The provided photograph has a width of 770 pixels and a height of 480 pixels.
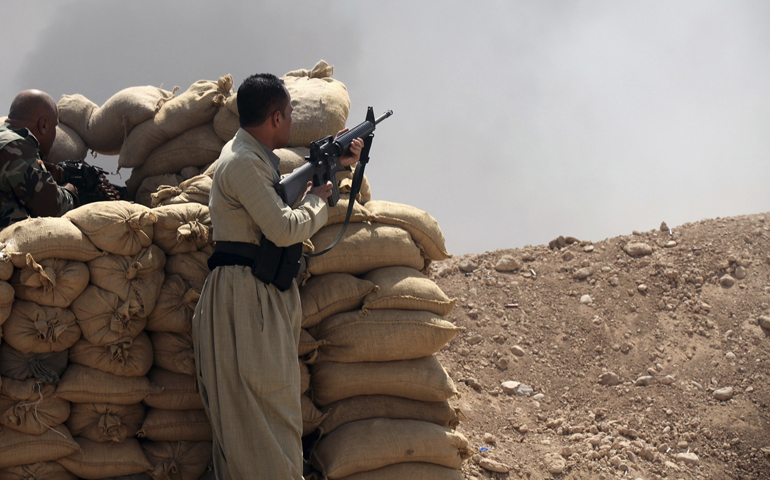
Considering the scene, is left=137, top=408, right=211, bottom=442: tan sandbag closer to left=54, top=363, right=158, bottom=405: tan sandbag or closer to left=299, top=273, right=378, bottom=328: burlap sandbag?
left=54, top=363, right=158, bottom=405: tan sandbag

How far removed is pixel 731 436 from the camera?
471cm

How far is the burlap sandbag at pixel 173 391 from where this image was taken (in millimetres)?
3150

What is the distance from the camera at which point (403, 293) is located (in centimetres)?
358

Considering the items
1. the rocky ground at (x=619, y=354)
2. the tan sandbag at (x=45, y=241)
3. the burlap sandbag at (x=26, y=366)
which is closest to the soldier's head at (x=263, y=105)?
the tan sandbag at (x=45, y=241)

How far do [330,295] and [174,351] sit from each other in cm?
89

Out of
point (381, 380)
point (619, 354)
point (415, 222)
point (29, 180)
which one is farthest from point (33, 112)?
point (619, 354)

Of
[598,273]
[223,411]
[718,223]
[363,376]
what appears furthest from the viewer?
[718,223]

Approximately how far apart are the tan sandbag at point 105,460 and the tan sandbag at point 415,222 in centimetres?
187

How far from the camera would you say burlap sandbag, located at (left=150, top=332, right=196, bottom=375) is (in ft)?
10.3

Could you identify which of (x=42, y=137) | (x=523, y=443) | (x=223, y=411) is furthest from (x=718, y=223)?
(x=42, y=137)

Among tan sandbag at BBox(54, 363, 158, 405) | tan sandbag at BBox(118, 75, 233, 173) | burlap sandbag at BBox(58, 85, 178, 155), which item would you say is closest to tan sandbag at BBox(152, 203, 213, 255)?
tan sandbag at BBox(54, 363, 158, 405)

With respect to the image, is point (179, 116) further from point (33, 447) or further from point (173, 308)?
point (33, 447)

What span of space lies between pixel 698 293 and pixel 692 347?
795 millimetres

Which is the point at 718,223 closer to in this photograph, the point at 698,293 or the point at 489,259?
the point at 698,293
